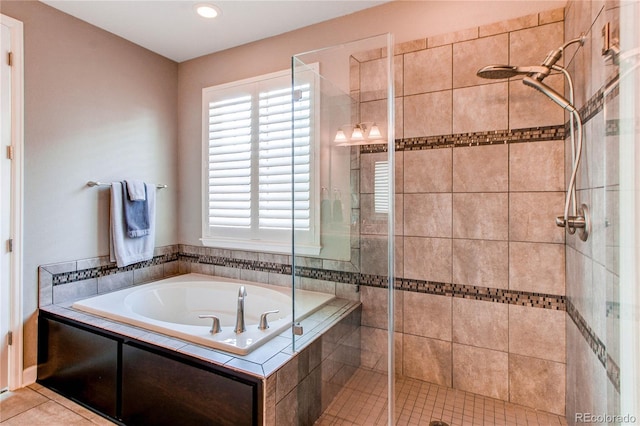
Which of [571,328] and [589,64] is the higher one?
[589,64]

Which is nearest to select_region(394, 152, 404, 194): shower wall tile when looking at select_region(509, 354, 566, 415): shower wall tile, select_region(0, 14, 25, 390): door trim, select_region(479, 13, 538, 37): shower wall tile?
select_region(479, 13, 538, 37): shower wall tile

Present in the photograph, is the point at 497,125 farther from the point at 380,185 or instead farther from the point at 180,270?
the point at 180,270

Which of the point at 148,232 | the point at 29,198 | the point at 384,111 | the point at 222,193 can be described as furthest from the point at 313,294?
the point at 29,198

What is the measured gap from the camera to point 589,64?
56.2 inches

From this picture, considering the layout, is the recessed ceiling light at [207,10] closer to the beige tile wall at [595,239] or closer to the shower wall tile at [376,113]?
the shower wall tile at [376,113]

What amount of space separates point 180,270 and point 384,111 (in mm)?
2622

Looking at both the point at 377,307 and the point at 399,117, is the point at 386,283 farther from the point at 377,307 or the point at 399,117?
the point at 399,117

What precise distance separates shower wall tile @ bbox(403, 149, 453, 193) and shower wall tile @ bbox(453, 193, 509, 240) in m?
0.14

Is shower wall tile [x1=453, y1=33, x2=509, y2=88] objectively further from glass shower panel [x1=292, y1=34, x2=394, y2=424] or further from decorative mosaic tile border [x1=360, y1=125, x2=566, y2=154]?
glass shower panel [x1=292, y1=34, x2=394, y2=424]

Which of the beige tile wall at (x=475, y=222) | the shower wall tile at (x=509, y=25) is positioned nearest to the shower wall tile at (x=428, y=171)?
the beige tile wall at (x=475, y=222)

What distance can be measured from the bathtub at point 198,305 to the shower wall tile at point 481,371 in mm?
959

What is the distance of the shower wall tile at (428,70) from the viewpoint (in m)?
2.14

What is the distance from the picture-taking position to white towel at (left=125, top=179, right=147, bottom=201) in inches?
108
